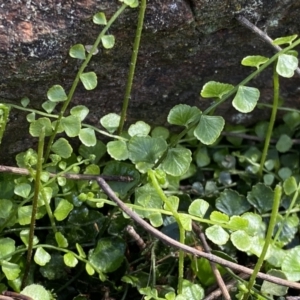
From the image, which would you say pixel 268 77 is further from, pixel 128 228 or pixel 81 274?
pixel 81 274

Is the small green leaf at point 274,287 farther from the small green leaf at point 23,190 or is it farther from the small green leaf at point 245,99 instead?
the small green leaf at point 23,190

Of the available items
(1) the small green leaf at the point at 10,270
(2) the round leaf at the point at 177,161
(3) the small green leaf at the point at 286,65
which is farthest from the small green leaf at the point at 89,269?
(3) the small green leaf at the point at 286,65

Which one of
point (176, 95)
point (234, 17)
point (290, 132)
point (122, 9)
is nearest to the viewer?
point (122, 9)

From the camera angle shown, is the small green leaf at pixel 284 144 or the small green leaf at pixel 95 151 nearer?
the small green leaf at pixel 95 151

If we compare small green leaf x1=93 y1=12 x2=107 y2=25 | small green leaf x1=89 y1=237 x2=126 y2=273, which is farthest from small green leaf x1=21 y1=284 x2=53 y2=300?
small green leaf x1=93 y1=12 x2=107 y2=25

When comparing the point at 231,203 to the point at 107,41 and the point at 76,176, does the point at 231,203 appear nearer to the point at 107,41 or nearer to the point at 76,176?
the point at 76,176

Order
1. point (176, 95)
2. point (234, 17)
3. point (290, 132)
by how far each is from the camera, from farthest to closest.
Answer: point (290, 132) < point (176, 95) < point (234, 17)

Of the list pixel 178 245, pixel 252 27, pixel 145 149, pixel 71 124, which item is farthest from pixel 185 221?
pixel 252 27

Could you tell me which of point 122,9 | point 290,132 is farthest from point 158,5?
point 290,132
